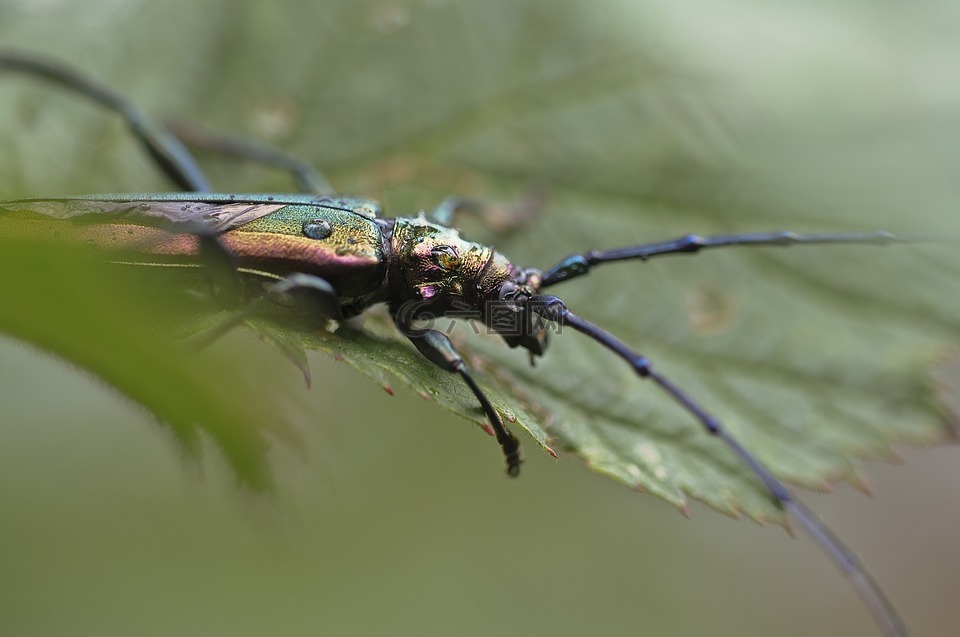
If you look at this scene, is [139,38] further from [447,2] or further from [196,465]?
[196,465]

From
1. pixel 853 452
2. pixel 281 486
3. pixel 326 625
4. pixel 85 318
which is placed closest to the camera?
pixel 85 318

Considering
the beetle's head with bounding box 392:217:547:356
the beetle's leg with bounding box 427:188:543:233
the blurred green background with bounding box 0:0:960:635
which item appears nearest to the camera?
the beetle's head with bounding box 392:217:547:356

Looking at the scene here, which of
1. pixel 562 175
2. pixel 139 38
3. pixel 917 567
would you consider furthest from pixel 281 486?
pixel 917 567

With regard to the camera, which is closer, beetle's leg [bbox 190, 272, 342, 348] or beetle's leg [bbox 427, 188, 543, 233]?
beetle's leg [bbox 190, 272, 342, 348]

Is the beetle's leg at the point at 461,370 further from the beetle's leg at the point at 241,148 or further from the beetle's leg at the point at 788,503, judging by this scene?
the beetle's leg at the point at 241,148

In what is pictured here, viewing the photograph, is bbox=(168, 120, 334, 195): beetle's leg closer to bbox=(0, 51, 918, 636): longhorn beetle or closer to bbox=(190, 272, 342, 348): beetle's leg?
bbox=(0, 51, 918, 636): longhorn beetle

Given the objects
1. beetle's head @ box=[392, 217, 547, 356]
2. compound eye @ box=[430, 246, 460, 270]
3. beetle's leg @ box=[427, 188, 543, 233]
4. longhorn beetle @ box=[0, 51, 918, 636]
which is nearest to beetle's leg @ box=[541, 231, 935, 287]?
longhorn beetle @ box=[0, 51, 918, 636]

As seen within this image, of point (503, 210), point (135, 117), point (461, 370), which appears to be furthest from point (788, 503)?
point (135, 117)
